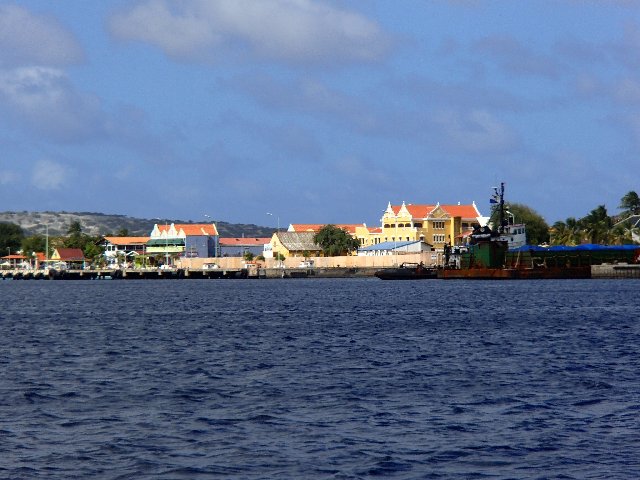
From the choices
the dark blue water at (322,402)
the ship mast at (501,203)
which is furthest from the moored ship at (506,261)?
the dark blue water at (322,402)

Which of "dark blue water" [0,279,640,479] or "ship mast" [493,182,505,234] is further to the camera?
"ship mast" [493,182,505,234]

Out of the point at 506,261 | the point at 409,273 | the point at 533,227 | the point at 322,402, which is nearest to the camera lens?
the point at 322,402

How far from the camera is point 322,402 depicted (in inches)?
1162

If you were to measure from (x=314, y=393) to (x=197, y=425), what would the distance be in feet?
19.4

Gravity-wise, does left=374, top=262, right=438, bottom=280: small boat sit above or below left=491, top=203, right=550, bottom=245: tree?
below

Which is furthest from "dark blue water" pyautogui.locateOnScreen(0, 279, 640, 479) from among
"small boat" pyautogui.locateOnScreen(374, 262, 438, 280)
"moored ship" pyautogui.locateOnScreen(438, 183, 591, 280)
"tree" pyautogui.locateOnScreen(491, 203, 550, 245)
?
"tree" pyautogui.locateOnScreen(491, 203, 550, 245)

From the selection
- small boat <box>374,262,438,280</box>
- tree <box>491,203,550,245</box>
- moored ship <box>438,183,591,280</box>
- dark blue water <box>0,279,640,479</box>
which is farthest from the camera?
tree <box>491,203,550,245</box>

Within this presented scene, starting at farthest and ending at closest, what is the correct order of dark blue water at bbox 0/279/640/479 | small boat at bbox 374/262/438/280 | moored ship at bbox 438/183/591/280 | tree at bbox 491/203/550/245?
tree at bbox 491/203/550/245 < small boat at bbox 374/262/438/280 < moored ship at bbox 438/183/591/280 < dark blue water at bbox 0/279/640/479

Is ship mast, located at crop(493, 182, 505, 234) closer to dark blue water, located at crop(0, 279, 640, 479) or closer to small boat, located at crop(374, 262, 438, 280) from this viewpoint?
small boat, located at crop(374, 262, 438, 280)

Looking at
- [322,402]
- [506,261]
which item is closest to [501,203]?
[506,261]

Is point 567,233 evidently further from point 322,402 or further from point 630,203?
point 322,402

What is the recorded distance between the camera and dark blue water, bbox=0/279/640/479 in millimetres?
22000

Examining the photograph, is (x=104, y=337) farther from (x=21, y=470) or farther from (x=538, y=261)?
(x=538, y=261)

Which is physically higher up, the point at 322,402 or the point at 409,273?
the point at 409,273
